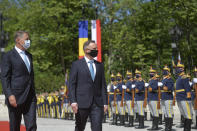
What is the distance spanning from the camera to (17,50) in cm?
650

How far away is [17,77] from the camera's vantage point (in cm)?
634

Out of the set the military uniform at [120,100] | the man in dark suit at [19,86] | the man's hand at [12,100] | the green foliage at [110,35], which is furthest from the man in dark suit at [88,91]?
the green foliage at [110,35]

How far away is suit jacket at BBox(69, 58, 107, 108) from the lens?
6.75 metres

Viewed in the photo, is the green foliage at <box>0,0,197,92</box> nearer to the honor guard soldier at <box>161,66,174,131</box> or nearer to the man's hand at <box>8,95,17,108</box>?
the honor guard soldier at <box>161,66,174,131</box>

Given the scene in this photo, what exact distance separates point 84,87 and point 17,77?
110 centimetres

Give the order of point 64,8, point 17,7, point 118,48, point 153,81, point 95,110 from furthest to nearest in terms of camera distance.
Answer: point 17,7 < point 64,8 < point 118,48 < point 153,81 < point 95,110

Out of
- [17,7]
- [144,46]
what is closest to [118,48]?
[144,46]

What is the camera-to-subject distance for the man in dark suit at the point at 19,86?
6.27 metres

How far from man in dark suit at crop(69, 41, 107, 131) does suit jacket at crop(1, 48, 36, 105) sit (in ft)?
2.41

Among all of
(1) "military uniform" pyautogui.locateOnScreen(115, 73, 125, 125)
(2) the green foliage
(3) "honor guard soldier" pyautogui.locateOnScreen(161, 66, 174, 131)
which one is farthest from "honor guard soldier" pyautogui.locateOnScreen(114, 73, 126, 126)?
(2) the green foliage

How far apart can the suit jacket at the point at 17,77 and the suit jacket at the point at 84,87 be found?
0.71 meters

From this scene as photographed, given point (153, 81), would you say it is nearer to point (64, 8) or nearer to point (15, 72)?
point (15, 72)

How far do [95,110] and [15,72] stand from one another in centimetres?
139

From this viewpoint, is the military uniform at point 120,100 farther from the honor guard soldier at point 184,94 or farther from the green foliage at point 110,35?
the green foliage at point 110,35
